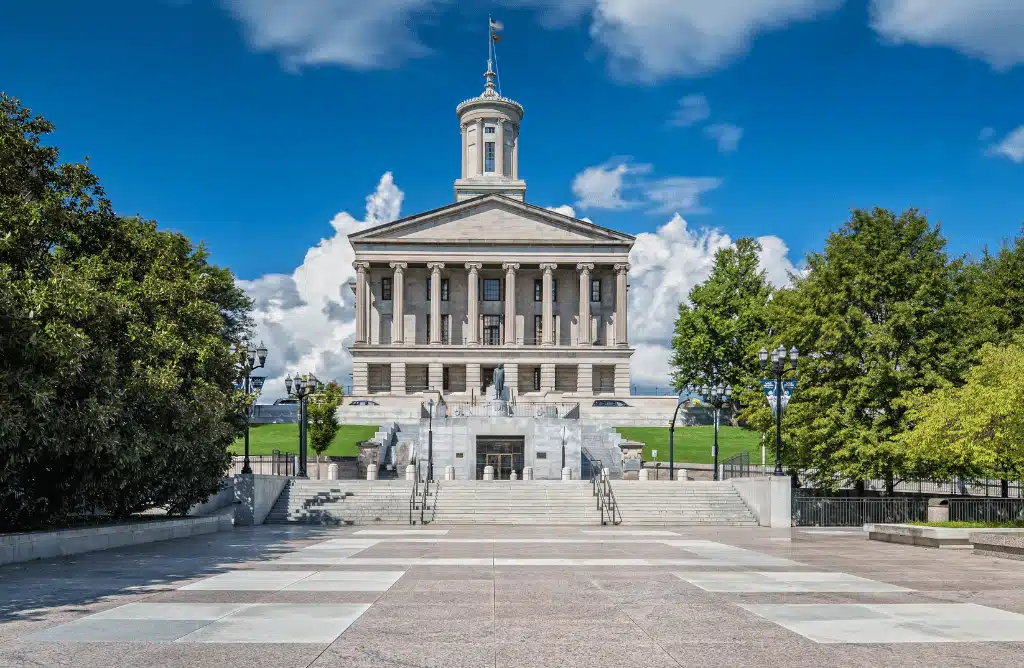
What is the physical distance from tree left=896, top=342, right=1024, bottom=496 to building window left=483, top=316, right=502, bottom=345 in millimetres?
57860

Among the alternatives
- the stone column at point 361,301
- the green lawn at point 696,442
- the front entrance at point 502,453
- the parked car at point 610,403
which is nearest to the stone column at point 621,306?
the parked car at point 610,403

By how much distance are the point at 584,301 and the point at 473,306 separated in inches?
406

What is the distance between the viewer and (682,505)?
35156mm

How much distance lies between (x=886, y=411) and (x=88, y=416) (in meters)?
27.8

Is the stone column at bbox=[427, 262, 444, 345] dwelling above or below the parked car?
above

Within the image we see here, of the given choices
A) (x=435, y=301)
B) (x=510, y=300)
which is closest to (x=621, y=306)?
(x=510, y=300)

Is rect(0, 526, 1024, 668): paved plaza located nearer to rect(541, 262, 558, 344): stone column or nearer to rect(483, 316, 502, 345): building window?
→ rect(541, 262, 558, 344): stone column

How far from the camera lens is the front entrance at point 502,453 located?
5409cm

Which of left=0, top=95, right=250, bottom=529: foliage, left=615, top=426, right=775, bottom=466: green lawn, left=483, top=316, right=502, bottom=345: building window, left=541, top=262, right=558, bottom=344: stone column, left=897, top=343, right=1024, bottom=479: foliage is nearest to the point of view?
left=0, top=95, right=250, bottom=529: foliage

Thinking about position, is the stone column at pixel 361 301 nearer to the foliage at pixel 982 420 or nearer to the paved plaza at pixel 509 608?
the foliage at pixel 982 420

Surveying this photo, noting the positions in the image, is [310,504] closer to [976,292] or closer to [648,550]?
[648,550]

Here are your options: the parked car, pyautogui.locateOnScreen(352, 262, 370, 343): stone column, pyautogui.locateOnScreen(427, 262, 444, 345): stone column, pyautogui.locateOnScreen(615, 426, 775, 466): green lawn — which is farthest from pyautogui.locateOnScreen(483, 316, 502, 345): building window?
pyautogui.locateOnScreen(615, 426, 775, 466): green lawn

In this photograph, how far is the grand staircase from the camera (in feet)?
111

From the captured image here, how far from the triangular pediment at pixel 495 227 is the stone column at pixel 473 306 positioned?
2645 millimetres
